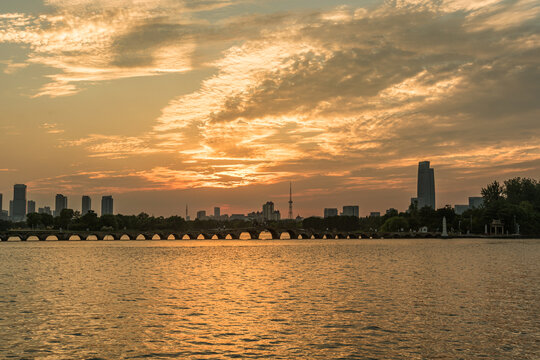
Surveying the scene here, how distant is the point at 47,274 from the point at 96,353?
55.0m

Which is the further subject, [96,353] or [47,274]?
[47,274]

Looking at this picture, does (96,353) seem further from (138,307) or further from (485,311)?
(485,311)

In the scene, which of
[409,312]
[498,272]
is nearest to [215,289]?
[409,312]

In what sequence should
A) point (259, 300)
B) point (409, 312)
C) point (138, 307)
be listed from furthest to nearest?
1. point (259, 300)
2. point (138, 307)
3. point (409, 312)

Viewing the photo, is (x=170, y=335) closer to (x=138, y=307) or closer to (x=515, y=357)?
(x=138, y=307)

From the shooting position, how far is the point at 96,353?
24250 millimetres

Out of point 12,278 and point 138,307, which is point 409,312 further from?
point 12,278

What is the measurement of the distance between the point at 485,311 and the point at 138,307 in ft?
79.3

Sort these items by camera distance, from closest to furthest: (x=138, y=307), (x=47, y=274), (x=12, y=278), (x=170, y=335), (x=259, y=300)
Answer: (x=170, y=335)
(x=138, y=307)
(x=259, y=300)
(x=12, y=278)
(x=47, y=274)

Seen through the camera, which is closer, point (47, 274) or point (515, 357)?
point (515, 357)

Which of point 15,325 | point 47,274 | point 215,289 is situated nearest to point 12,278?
point 47,274

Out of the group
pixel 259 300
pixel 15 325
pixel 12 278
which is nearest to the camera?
pixel 15 325

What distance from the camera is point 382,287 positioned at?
52.8 m

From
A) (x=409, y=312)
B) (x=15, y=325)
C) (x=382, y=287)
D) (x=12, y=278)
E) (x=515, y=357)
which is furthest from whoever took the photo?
(x=12, y=278)
